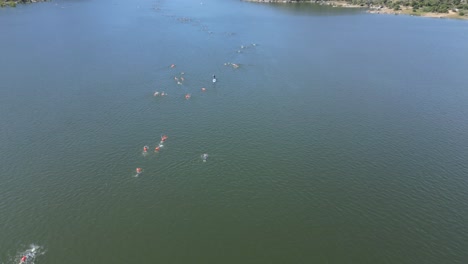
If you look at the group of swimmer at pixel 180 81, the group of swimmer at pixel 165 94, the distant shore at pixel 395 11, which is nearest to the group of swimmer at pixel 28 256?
the group of swimmer at pixel 165 94

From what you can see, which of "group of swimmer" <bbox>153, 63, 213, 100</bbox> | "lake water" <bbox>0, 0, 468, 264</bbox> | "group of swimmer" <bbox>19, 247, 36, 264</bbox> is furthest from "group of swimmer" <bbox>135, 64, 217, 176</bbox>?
"group of swimmer" <bbox>19, 247, 36, 264</bbox>

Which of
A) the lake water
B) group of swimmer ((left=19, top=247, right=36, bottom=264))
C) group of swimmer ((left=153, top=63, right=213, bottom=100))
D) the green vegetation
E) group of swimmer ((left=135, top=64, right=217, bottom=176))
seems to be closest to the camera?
group of swimmer ((left=19, top=247, right=36, bottom=264))

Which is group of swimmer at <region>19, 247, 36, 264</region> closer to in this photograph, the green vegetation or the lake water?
the lake water

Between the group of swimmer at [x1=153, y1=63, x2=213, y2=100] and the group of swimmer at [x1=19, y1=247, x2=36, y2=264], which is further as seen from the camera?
the group of swimmer at [x1=153, y1=63, x2=213, y2=100]

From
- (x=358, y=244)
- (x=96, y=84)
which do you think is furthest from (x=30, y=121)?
(x=358, y=244)

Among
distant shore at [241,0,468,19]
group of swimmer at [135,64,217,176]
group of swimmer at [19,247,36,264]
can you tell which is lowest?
group of swimmer at [19,247,36,264]

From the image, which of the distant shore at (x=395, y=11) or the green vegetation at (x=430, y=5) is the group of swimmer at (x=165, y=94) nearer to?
the distant shore at (x=395, y=11)

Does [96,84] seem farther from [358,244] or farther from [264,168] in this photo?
[358,244]

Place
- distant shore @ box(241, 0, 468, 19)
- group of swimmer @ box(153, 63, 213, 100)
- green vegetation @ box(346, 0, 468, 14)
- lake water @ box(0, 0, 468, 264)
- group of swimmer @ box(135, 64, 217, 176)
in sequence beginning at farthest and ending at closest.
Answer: green vegetation @ box(346, 0, 468, 14) → distant shore @ box(241, 0, 468, 19) → group of swimmer @ box(153, 63, 213, 100) → group of swimmer @ box(135, 64, 217, 176) → lake water @ box(0, 0, 468, 264)
